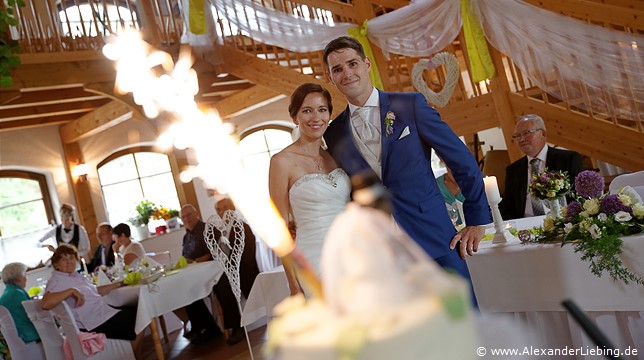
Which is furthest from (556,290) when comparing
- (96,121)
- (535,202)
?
(96,121)

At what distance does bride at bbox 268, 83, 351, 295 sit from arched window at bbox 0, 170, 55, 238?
9.09 meters

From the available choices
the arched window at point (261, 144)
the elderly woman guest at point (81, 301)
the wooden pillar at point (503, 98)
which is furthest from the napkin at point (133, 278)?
the arched window at point (261, 144)

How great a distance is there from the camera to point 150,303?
568cm

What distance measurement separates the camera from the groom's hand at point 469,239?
2072 mm

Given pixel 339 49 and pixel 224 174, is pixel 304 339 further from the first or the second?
pixel 339 49

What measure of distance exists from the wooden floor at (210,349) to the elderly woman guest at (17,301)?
105 centimetres

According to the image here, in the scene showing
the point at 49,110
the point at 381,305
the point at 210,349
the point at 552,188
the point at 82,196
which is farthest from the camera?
the point at 82,196

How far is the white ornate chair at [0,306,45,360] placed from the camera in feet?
17.4

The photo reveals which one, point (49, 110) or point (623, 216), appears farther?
point (49, 110)

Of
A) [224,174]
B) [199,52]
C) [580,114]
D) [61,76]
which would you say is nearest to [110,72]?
[61,76]

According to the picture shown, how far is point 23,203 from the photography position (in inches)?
414

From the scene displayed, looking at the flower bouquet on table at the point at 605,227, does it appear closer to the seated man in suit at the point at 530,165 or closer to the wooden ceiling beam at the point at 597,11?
the seated man in suit at the point at 530,165

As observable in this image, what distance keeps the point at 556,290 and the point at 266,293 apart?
2.07 m

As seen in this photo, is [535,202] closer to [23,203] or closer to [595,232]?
[595,232]
